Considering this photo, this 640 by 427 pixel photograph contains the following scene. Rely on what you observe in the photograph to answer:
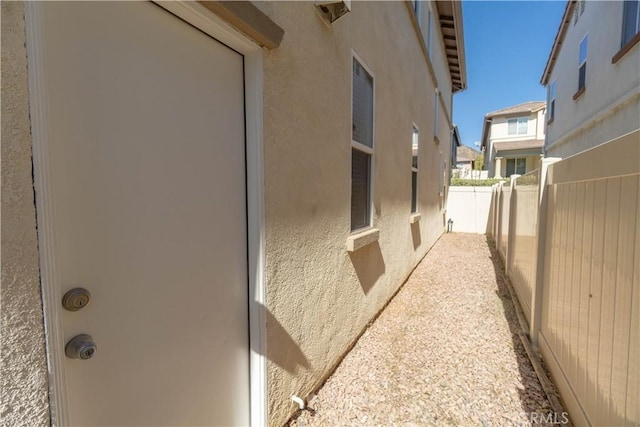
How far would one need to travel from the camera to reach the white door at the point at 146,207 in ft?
3.73

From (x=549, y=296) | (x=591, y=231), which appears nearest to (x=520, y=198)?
(x=549, y=296)

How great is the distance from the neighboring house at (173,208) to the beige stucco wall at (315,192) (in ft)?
0.06

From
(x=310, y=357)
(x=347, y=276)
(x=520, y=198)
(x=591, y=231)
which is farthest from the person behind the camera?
(x=520, y=198)

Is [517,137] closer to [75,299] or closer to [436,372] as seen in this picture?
[436,372]

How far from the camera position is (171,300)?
1.54m

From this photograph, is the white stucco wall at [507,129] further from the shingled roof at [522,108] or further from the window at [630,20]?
the window at [630,20]

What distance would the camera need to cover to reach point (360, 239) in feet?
10.7

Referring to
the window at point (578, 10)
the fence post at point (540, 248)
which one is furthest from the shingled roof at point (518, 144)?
the fence post at point (540, 248)

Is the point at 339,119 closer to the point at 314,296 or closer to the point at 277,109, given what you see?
the point at 277,109

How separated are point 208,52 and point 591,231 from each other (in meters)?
2.56

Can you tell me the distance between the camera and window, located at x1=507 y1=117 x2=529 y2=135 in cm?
2375

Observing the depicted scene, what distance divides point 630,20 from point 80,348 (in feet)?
33.1

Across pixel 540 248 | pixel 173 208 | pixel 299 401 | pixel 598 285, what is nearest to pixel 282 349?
pixel 299 401

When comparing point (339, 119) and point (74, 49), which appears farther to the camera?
point (339, 119)
